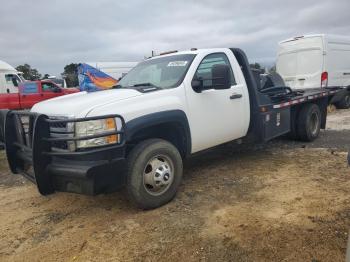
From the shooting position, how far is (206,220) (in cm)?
396

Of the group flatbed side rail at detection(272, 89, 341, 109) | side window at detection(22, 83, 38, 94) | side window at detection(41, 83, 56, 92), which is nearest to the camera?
flatbed side rail at detection(272, 89, 341, 109)

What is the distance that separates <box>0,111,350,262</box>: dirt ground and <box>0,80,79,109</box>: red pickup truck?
10766mm

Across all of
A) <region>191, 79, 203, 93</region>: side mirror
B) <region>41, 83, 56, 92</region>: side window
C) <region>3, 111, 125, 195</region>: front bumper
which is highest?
<region>191, 79, 203, 93</region>: side mirror

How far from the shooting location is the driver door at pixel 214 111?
4.85 m

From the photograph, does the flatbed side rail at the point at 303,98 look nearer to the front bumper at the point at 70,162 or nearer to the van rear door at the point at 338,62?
the front bumper at the point at 70,162

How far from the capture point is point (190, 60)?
5.09m

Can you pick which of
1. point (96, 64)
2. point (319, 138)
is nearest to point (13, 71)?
point (96, 64)

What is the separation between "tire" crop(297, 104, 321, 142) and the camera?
24.6 feet

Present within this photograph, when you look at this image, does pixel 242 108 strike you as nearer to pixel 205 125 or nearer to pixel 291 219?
pixel 205 125

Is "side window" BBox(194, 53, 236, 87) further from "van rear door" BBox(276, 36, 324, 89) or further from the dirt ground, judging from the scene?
"van rear door" BBox(276, 36, 324, 89)

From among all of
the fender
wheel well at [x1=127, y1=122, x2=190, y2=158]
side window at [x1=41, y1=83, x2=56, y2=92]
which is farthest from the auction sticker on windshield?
side window at [x1=41, y1=83, x2=56, y2=92]

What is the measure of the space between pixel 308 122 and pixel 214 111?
325 cm

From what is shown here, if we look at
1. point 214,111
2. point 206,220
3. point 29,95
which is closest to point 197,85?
point 214,111

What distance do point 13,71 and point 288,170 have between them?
17.0 meters
